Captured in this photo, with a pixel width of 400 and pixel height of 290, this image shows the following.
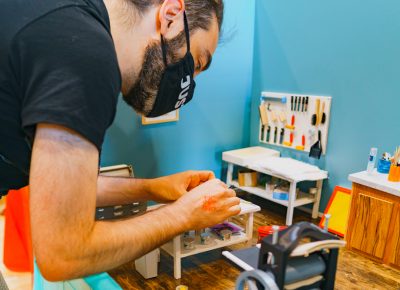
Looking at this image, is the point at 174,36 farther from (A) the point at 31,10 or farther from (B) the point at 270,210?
(B) the point at 270,210

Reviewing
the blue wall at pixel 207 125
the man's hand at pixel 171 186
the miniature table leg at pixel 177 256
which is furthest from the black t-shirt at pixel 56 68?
the blue wall at pixel 207 125

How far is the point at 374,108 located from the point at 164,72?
5.69 feet

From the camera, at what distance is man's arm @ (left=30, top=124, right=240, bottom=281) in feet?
1.58

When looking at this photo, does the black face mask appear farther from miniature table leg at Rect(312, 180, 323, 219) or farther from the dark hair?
miniature table leg at Rect(312, 180, 323, 219)

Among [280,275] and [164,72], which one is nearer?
[280,275]

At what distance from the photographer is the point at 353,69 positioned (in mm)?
2174

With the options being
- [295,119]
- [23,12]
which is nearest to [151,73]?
[23,12]

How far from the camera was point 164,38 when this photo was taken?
0.73 meters

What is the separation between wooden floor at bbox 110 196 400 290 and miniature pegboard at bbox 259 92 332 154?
810 mm

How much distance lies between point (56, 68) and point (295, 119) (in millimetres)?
2247

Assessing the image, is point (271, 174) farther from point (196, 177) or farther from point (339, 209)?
point (196, 177)

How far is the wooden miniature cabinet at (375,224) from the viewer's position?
5.97ft

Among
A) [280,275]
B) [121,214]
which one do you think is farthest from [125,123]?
[280,275]

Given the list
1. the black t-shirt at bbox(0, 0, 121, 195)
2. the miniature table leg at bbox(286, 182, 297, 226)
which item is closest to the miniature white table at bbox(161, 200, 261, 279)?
the miniature table leg at bbox(286, 182, 297, 226)
